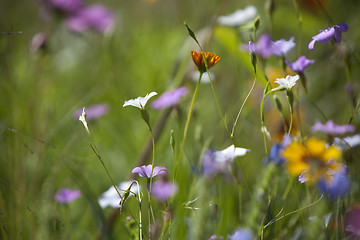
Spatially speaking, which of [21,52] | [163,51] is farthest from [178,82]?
[21,52]

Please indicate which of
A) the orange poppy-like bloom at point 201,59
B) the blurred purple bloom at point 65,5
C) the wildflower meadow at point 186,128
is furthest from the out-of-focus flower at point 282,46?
the blurred purple bloom at point 65,5

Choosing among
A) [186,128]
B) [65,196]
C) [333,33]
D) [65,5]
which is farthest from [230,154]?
[65,5]

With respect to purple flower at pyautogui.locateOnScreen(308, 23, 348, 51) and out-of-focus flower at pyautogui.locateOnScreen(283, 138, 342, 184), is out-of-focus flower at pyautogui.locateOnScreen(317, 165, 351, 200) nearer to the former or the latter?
out-of-focus flower at pyautogui.locateOnScreen(283, 138, 342, 184)

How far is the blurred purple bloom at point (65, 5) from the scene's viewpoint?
110cm

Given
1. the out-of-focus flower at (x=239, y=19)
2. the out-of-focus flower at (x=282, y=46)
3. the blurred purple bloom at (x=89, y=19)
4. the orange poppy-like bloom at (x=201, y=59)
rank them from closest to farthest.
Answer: the orange poppy-like bloom at (x=201, y=59) < the out-of-focus flower at (x=282, y=46) < the out-of-focus flower at (x=239, y=19) < the blurred purple bloom at (x=89, y=19)

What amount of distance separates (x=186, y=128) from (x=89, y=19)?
3.26ft

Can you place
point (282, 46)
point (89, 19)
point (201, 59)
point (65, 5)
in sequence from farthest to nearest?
point (89, 19) → point (65, 5) → point (282, 46) → point (201, 59)

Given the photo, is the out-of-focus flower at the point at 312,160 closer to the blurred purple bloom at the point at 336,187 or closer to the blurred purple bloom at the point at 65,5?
the blurred purple bloom at the point at 336,187

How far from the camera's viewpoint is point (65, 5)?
1.11 m

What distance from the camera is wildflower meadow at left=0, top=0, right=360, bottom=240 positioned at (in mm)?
439

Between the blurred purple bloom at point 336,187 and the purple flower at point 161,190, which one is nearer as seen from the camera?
the blurred purple bloom at point 336,187

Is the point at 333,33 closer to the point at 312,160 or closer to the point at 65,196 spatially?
the point at 312,160

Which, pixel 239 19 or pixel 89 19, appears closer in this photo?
pixel 239 19

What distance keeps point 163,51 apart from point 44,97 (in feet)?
1.63
